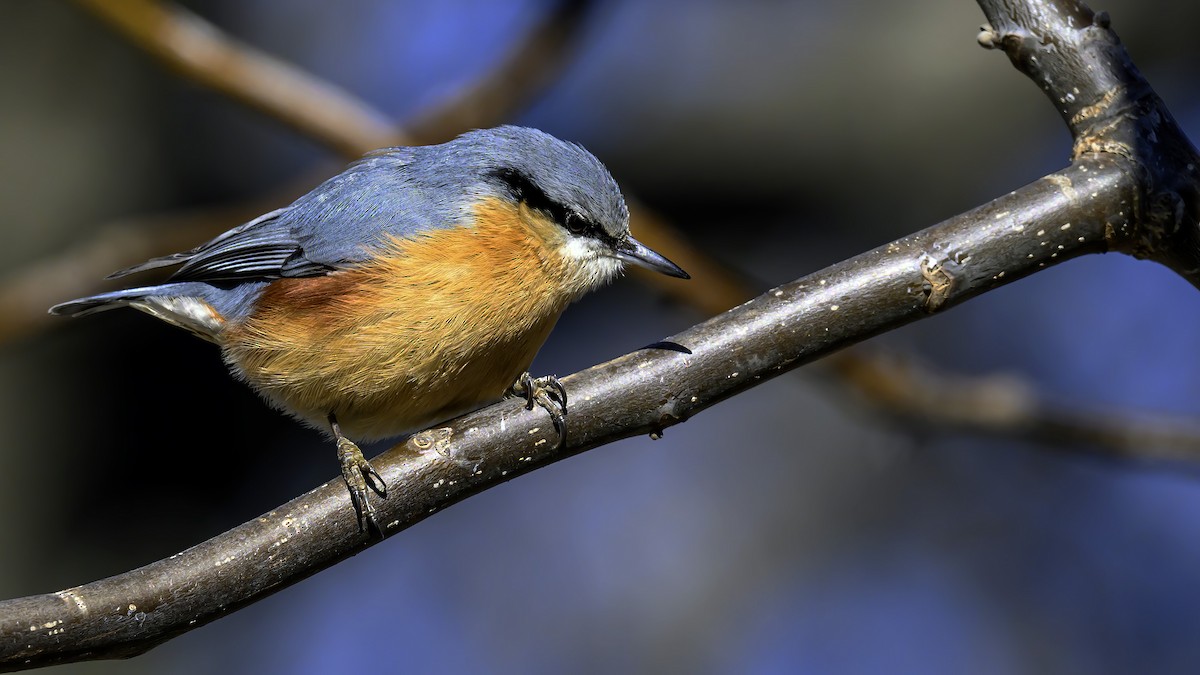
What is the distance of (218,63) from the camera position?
135 inches

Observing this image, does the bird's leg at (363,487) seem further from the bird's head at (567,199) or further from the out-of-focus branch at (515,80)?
the out-of-focus branch at (515,80)

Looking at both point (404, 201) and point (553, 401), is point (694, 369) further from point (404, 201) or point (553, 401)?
point (404, 201)

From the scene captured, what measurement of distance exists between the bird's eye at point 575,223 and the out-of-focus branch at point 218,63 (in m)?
1.05

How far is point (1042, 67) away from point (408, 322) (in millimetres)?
1521

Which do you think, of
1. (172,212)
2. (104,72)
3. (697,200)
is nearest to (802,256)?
(697,200)

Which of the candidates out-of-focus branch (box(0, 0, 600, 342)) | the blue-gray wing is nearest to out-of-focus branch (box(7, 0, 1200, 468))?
out-of-focus branch (box(0, 0, 600, 342))

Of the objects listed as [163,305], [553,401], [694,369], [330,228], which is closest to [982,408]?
[694,369]

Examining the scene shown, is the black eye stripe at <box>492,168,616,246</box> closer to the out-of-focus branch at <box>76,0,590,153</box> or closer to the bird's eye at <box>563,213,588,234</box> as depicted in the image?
the bird's eye at <box>563,213,588,234</box>

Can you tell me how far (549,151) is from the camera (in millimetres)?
2984

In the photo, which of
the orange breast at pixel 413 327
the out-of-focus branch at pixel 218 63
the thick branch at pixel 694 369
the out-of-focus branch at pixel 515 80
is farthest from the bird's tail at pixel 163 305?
the thick branch at pixel 694 369

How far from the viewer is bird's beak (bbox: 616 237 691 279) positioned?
113 inches

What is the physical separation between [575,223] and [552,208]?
3.0 inches

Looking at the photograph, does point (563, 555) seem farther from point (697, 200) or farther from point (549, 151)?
point (549, 151)

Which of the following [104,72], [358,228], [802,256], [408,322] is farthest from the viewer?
[802,256]
